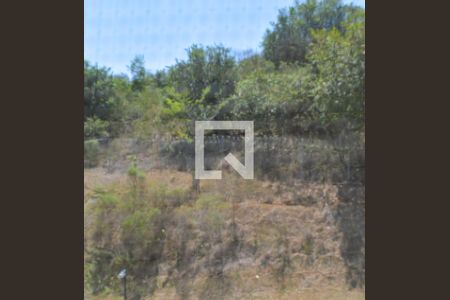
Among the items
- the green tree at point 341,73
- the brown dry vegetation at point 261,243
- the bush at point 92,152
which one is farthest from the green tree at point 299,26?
the bush at point 92,152

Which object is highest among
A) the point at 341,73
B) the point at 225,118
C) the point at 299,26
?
the point at 299,26

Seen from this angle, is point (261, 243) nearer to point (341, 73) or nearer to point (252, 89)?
point (252, 89)

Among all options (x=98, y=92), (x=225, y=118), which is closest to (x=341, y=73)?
(x=225, y=118)

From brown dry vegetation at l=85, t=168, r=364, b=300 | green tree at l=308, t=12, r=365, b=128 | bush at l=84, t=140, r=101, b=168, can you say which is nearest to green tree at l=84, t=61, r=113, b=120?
bush at l=84, t=140, r=101, b=168

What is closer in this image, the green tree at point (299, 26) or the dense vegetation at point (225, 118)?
the dense vegetation at point (225, 118)

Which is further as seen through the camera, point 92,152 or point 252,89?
point 252,89

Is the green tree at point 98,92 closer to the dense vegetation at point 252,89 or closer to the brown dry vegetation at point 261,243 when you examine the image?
the dense vegetation at point 252,89

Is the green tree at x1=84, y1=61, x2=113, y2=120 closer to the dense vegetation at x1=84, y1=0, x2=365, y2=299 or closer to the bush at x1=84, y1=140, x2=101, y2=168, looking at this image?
the dense vegetation at x1=84, y1=0, x2=365, y2=299

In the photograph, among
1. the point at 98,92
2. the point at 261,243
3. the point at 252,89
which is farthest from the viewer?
the point at 252,89

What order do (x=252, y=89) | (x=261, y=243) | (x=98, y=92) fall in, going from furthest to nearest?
(x=252, y=89) → (x=98, y=92) → (x=261, y=243)

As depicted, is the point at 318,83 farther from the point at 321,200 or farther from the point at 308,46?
the point at 321,200

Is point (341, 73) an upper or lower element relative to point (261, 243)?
upper

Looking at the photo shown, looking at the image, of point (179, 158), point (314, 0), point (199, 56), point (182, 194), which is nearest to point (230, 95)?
point (199, 56)

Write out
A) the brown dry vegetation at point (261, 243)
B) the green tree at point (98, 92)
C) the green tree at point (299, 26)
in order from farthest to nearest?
the green tree at point (299, 26)
the green tree at point (98, 92)
the brown dry vegetation at point (261, 243)
